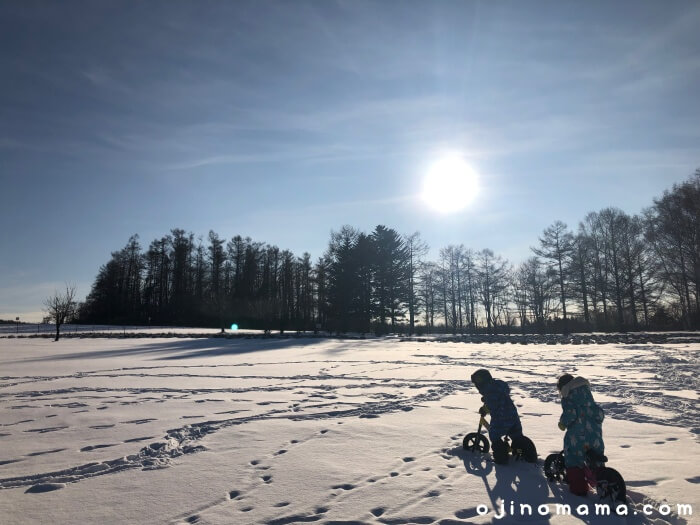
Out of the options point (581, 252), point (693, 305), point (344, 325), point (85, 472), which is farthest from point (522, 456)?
point (693, 305)

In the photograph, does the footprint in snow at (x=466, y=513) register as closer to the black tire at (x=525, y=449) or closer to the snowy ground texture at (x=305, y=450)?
the snowy ground texture at (x=305, y=450)

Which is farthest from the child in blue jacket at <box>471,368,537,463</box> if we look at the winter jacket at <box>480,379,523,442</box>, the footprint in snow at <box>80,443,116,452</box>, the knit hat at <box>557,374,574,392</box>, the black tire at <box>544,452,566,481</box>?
the footprint in snow at <box>80,443,116,452</box>

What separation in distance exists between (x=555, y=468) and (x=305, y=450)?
3032mm

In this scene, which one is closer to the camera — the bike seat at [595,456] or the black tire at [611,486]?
the black tire at [611,486]

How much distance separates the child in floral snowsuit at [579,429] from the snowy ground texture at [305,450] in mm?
203

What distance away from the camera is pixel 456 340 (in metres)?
29.3

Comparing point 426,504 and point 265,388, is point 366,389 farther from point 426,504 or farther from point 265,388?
point 426,504

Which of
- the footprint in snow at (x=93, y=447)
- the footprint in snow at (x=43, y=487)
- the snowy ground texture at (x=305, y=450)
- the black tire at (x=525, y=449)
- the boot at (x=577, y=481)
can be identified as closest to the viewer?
the snowy ground texture at (x=305, y=450)

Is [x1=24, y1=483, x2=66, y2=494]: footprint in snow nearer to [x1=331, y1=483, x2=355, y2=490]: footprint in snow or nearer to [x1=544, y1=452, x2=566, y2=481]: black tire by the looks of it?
[x1=331, y1=483, x2=355, y2=490]: footprint in snow

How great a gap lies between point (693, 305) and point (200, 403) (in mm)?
45424

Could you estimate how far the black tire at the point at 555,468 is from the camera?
14.0ft

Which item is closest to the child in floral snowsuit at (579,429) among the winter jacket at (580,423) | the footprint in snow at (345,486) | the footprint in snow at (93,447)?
A: the winter jacket at (580,423)

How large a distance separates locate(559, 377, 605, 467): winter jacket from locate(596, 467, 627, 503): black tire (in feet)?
0.78

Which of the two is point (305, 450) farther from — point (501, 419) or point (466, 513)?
point (501, 419)
